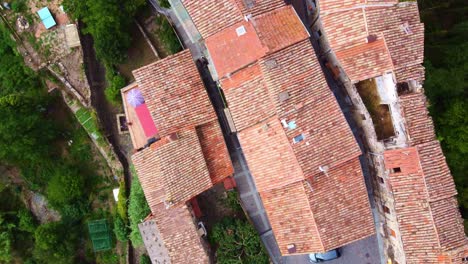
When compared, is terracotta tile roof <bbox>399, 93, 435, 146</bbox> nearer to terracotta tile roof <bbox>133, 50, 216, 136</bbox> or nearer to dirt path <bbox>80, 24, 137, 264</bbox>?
terracotta tile roof <bbox>133, 50, 216, 136</bbox>

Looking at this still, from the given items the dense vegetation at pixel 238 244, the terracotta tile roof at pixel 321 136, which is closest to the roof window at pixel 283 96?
the terracotta tile roof at pixel 321 136

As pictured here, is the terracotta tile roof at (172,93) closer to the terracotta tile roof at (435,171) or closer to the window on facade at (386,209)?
the window on facade at (386,209)

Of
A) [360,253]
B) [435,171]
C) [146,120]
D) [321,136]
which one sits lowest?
[360,253]

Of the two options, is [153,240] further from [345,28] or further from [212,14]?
[345,28]

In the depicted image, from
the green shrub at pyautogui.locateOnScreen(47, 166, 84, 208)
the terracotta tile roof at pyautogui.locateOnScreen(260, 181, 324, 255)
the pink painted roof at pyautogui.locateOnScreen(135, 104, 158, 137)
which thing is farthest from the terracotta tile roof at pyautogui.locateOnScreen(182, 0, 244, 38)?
the green shrub at pyautogui.locateOnScreen(47, 166, 84, 208)

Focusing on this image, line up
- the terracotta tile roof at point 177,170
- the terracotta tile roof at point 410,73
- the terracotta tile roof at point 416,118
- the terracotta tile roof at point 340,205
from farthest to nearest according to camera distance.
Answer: the terracotta tile roof at point 177,170
the terracotta tile roof at point 340,205
the terracotta tile roof at point 416,118
the terracotta tile roof at point 410,73

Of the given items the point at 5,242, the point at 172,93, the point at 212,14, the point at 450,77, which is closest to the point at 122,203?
the point at 172,93
